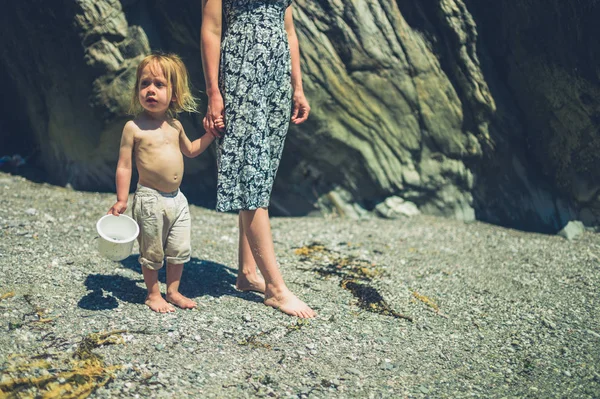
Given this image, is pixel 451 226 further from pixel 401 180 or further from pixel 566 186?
pixel 566 186

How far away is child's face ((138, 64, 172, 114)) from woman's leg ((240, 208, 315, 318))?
82 cm

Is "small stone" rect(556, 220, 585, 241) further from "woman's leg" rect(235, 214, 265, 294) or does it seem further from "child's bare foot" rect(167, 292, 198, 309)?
"child's bare foot" rect(167, 292, 198, 309)

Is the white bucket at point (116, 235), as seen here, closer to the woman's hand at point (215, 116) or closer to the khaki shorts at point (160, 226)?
the khaki shorts at point (160, 226)

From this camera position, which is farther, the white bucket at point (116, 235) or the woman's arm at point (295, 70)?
the woman's arm at point (295, 70)

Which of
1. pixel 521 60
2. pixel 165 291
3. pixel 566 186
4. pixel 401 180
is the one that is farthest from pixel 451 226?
pixel 165 291

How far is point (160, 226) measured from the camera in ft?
12.0

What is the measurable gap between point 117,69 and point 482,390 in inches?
163

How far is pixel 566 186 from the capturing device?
589 centimetres

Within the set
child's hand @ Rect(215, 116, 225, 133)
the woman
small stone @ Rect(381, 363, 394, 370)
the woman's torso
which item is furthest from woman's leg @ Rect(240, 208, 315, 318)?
the woman's torso

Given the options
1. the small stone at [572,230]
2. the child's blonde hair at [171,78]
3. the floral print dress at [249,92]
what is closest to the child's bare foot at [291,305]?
the floral print dress at [249,92]

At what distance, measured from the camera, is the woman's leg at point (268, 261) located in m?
3.90

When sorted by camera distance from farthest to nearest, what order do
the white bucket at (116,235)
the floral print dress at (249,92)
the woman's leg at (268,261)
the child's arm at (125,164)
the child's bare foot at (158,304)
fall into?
the woman's leg at (268,261), the floral print dress at (249,92), the child's bare foot at (158,304), the child's arm at (125,164), the white bucket at (116,235)

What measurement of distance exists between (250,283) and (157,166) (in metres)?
1.08

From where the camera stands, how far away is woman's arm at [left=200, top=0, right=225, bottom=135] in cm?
371
